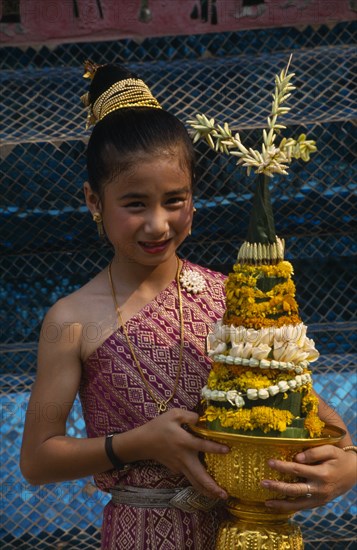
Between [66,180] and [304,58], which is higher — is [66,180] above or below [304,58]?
below

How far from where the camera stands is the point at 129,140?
2031 millimetres

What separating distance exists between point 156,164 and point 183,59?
170 centimetres

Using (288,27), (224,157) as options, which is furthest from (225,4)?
(224,157)

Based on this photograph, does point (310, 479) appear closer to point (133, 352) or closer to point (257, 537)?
point (257, 537)

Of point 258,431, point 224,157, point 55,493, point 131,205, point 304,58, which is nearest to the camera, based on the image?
point 258,431

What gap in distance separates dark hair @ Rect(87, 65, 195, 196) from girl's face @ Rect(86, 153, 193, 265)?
0.08 ft

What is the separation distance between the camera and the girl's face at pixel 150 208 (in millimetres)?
1975

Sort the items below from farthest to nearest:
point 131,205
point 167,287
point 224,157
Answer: point 224,157 → point 167,287 → point 131,205

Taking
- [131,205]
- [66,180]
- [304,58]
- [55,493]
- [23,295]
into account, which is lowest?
[55,493]

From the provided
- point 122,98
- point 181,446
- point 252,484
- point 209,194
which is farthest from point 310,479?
point 209,194

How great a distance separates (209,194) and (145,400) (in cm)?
133

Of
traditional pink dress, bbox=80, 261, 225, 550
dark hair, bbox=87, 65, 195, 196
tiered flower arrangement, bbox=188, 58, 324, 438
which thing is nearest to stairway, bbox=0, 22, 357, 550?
traditional pink dress, bbox=80, 261, 225, 550

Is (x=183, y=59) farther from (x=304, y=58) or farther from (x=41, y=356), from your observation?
(x=41, y=356)

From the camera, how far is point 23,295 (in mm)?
3387
